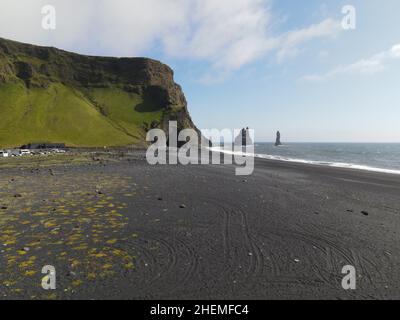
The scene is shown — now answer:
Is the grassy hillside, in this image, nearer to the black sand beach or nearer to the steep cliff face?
the steep cliff face

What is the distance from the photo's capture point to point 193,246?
1123 centimetres

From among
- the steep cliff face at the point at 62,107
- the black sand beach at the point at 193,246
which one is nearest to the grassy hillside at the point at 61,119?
the steep cliff face at the point at 62,107

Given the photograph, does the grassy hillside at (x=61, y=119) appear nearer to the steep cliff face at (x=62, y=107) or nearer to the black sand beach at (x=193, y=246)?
the steep cliff face at (x=62, y=107)

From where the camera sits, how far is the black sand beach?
8.09 meters

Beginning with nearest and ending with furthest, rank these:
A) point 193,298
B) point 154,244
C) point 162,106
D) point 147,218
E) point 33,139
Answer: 1. point 193,298
2. point 154,244
3. point 147,218
4. point 33,139
5. point 162,106

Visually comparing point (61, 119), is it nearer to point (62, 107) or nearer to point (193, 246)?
point (62, 107)

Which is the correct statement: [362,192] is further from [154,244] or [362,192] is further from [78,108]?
[78,108]

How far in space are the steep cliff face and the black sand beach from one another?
384 ft

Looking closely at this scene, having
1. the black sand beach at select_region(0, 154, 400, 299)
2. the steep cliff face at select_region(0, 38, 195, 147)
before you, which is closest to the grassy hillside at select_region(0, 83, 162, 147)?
the steep cliff face at select_region(0, 38, 195, 147)

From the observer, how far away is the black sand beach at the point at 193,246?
26.5 feet

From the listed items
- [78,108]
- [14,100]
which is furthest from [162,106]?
[14,100]

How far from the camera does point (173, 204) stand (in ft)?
59.9

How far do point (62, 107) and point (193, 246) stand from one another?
165 m

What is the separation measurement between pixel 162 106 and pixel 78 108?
188ft
